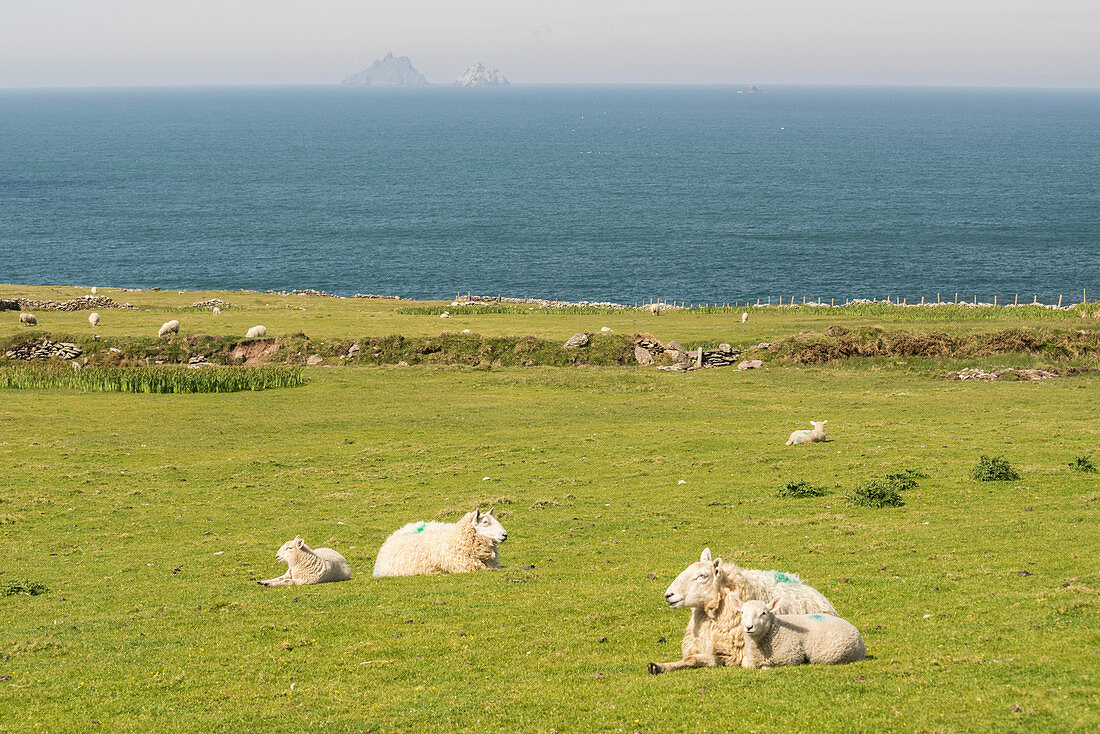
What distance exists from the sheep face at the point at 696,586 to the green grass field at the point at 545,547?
98 cm

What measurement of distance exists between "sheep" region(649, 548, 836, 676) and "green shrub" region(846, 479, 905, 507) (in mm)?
11422

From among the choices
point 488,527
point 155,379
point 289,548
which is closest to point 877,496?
point 488,527

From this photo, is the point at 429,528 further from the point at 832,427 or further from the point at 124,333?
the point at 124,333

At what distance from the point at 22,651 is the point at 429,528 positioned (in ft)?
26.2

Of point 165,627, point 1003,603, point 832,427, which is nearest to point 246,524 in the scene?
point 165,627

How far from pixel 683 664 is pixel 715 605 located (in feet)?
3.08

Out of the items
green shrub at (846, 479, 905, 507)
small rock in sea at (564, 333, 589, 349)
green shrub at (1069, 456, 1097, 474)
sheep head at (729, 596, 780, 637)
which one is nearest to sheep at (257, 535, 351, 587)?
sheep head at (729, 596, 780, 637)

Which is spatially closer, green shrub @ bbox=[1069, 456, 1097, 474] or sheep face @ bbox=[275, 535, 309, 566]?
sheep face @ bbox=[275, 535, 309, 566]

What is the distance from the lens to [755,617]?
11266 millimetres

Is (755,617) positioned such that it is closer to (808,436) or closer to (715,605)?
(715,605)

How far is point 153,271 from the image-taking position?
381ft

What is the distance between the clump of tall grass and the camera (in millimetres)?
46219

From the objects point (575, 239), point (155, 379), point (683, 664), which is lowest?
point (575, 239)

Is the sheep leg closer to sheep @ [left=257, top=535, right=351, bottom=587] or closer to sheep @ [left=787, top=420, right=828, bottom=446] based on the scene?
sheep @ [left=257, top=535, right=351, bottom=587]
